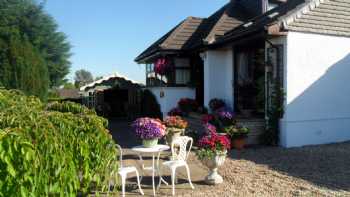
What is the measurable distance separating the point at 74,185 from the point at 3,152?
29.4 inches

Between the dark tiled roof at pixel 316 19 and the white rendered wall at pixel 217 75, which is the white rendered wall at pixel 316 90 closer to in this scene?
the dark tiled roof at pixel 316 19

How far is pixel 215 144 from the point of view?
575cm

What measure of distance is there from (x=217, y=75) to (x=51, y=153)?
10.6 metres

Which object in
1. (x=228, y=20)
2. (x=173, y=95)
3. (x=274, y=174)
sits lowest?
(x=274, y=174)

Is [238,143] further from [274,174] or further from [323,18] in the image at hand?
[323,18]

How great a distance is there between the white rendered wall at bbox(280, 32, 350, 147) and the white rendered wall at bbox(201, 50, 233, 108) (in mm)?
3439

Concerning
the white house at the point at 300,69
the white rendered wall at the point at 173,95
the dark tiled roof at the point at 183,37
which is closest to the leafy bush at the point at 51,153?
the white house at the point at 300,69

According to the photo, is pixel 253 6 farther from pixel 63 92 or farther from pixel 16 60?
pixel 63 92

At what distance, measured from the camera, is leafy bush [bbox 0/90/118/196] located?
220cm

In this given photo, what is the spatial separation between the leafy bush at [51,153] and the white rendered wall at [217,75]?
9.61 metres

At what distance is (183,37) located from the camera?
1502 centimetres

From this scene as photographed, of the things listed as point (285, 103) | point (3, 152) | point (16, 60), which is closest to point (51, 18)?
point (16, 60)

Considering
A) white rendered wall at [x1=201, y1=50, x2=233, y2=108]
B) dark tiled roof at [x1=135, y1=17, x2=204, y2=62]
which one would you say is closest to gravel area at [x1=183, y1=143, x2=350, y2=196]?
white rendered wall at [x1=201, y1=50, x2=233, y2=108]

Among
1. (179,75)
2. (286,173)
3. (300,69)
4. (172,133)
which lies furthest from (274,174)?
(179,75)
